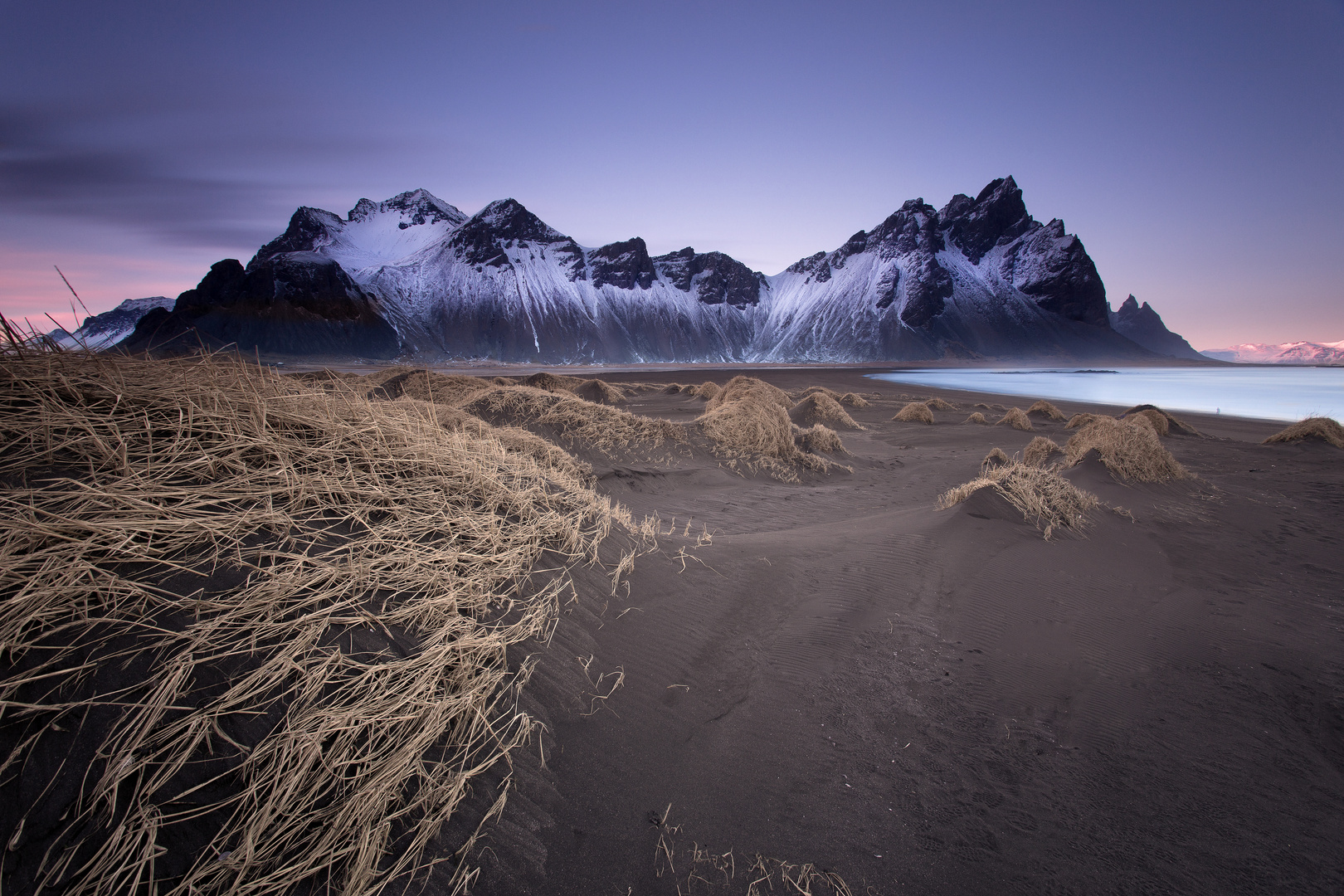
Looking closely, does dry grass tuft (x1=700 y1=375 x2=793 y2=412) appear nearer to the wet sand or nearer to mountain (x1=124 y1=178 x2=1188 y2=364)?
the wet sand

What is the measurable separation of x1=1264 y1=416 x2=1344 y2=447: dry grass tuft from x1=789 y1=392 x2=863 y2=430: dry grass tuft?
9240mm

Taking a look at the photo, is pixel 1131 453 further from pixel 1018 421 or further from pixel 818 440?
pixel 1018 421

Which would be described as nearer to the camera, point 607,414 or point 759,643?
point 759,643

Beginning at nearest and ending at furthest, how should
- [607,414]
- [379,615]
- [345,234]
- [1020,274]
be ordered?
1. [379,615]
2. [607,414]
3. [345,234]
4. [1020,274]

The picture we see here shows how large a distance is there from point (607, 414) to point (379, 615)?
7375 mm

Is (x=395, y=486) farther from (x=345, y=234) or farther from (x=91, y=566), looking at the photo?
(x=345, y=234)

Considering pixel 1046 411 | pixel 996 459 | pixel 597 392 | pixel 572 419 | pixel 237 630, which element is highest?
Result: pixel 237 630

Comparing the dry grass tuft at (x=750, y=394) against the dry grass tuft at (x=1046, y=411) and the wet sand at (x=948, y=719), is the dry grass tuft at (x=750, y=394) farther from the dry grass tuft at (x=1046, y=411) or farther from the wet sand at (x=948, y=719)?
the dry grass tuft at (x=1046, y=411)

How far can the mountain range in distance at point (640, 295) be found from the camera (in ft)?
315

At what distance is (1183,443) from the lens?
12.8m

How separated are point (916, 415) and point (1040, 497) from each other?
12532mm

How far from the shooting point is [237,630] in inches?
68.7

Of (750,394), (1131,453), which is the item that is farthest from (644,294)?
(1131,453)

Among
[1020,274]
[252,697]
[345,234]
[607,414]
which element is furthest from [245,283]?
[1020,274]
